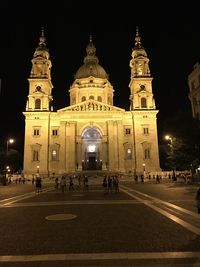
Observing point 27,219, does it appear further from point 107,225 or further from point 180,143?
point 180,143

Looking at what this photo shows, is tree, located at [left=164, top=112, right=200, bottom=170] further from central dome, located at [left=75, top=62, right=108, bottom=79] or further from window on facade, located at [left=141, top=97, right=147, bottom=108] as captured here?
central dome, located at [left=75, top=62, right=108, bottom=79]

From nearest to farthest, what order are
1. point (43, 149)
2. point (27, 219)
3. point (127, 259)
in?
point (127, 259) < point (27, 219) < point (43, 149)

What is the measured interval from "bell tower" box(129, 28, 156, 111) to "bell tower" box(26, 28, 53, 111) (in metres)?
23.2

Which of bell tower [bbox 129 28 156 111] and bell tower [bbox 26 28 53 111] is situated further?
bell tower [bbox 129 28 156 111]

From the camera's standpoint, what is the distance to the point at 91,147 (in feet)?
236

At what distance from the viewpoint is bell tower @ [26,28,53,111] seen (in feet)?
226

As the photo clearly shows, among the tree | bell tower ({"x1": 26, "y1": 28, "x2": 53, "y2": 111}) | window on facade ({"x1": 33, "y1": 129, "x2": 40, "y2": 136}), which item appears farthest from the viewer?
bell tower ({"x1": 26, "y1": 28, "x2": 53, "y2": 111})

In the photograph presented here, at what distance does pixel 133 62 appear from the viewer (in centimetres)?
7319

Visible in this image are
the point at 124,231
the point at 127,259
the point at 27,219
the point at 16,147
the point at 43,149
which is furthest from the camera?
the point at 16,147

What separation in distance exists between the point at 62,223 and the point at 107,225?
179 cm

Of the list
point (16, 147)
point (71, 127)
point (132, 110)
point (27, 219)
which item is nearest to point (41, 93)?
point (71, 127)

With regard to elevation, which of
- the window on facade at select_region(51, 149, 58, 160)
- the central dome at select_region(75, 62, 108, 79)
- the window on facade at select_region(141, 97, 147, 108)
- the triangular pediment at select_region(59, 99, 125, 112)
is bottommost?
the window on facade at select_region(51, 149, 58, 160)

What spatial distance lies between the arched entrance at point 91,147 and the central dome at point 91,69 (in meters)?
19.1

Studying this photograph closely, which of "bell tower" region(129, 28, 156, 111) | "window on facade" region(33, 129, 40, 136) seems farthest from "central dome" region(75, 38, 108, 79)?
"window on facade" region(33, 129, 40, 136)
